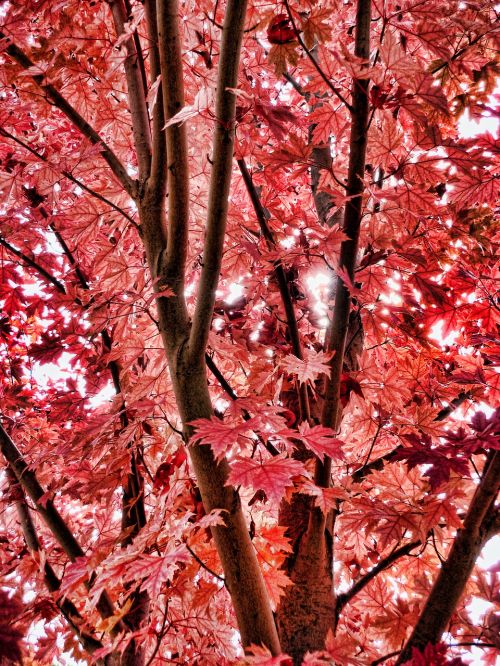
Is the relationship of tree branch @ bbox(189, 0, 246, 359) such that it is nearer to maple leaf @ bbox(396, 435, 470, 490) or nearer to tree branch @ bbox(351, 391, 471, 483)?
maple leaf @ bbox(396, 435, 470, 490)

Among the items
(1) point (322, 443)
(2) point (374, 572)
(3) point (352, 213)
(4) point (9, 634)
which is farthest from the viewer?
(2) point (374, 572)

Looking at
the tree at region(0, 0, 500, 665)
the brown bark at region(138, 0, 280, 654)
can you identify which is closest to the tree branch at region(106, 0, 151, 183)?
the tree at region(0, 0, 500, 665)

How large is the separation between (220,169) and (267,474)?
80 centimetres

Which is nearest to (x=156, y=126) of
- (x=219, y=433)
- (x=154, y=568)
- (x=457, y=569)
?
(x=219, y=433)

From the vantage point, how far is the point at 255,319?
78.2 inches

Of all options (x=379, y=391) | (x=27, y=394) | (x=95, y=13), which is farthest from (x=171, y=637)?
(x=95, y=13)

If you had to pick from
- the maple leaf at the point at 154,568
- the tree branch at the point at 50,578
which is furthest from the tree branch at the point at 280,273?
the tree branch at the point at 50,578

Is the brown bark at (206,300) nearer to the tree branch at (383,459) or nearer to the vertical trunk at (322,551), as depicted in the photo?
the vertical trunk at (322,551)

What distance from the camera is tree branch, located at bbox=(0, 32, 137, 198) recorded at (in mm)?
1462

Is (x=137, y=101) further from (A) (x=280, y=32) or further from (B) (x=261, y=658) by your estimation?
(B) (x=261, y=658)

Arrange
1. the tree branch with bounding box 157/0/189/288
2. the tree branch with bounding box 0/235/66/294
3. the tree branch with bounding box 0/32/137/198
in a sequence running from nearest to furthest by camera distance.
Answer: the tree branch with bounding box 157/0/189/288
the tree branch with bounding box 0/32/137/198
the tree branch with bounding box 0/235/66/294

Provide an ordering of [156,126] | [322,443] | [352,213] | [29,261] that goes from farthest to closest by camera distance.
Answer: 1. [29,261]
2. [156,126]
3. [352,213]
4. [322,443]

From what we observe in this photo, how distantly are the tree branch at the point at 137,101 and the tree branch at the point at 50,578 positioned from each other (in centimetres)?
140

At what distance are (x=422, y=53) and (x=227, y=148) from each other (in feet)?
4.93
